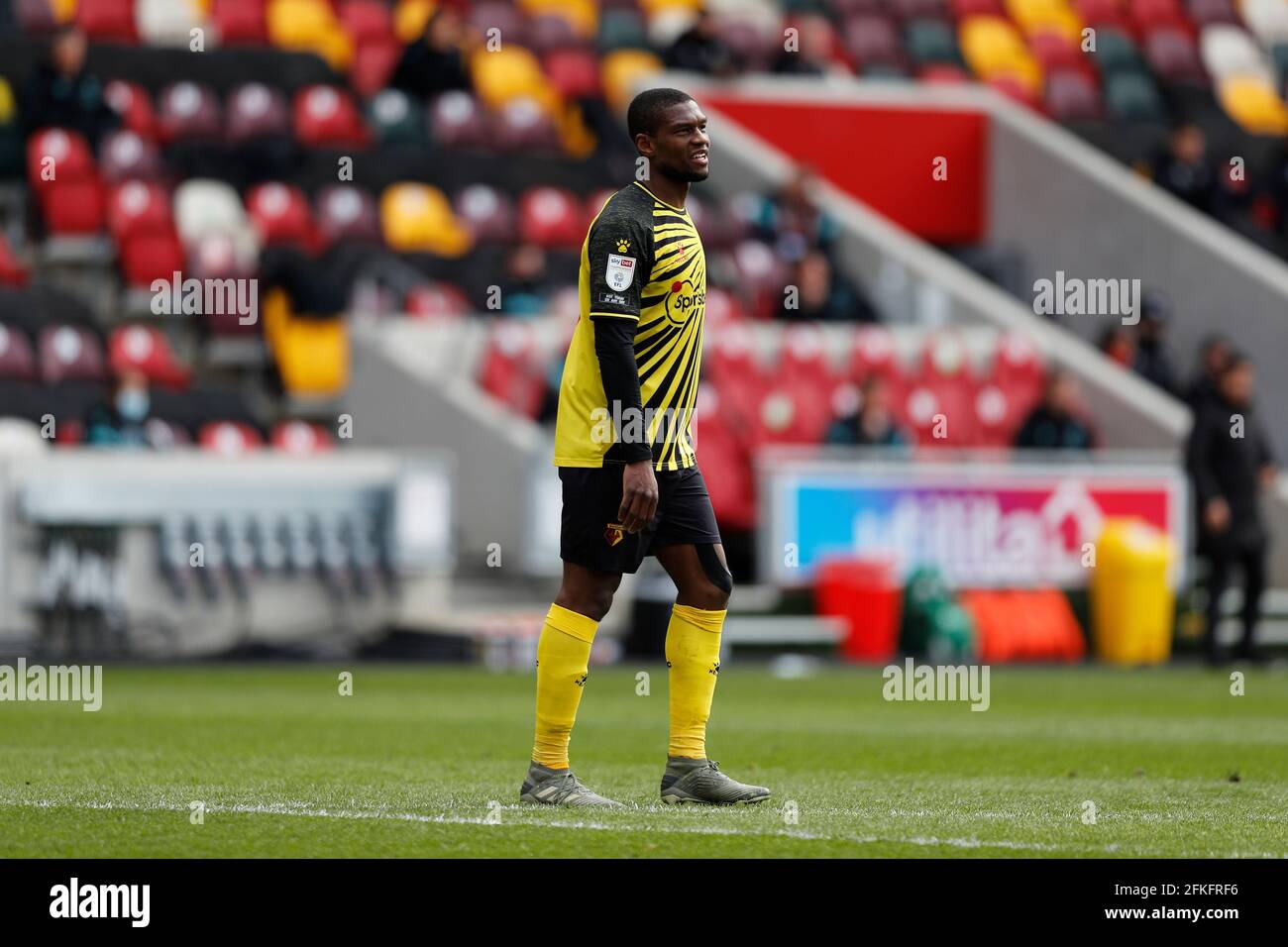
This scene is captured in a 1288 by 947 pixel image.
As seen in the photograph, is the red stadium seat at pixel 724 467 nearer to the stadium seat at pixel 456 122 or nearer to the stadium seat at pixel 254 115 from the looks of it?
the stadium seat at pixel 456 122

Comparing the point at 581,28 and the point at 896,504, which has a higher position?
the point at 581,28

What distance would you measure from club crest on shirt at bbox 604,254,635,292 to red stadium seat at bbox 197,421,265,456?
12.1 meters

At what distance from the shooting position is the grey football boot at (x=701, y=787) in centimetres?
778

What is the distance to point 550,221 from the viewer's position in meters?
22.8

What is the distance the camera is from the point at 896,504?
1880cm

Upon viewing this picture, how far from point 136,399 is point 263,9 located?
7.97 m

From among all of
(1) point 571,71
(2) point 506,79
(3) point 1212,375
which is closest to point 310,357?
(2) point 506,79

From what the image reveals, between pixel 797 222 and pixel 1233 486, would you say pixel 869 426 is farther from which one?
pixel 797 222

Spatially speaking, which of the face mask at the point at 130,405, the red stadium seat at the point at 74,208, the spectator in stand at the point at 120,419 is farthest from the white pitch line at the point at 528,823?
the red stadium seat at the point at 74,208

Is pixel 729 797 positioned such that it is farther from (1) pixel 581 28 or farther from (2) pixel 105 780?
(1) pixel 581 28

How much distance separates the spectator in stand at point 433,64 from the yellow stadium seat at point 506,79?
100cm

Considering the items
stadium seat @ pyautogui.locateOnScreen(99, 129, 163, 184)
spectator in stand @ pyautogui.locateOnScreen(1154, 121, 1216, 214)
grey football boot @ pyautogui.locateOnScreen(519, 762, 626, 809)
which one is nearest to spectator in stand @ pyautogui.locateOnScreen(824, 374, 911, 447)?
stadium seat @ pyautogui.locateOnScreen(99, 129, 163, 184)

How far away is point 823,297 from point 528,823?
15.0m
